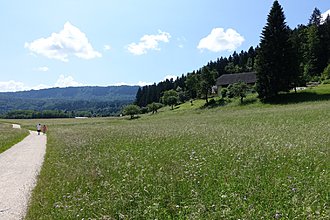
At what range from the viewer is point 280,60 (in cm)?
5797

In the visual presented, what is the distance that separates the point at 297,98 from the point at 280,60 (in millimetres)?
8813

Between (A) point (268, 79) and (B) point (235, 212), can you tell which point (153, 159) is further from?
(A) point (268, 79)

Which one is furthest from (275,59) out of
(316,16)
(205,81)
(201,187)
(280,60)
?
(316,16)

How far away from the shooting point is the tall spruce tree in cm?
5581

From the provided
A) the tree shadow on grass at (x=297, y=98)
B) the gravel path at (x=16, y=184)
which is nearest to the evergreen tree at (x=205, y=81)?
the tree shadow on grass at (x=297, y=98)

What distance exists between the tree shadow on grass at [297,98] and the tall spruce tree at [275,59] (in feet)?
4.13

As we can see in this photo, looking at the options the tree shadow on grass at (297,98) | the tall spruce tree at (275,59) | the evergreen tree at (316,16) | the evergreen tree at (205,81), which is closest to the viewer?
the tree shadow on grass at (297,98)

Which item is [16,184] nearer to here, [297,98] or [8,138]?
[8,138]

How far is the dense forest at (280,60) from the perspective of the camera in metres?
56.9

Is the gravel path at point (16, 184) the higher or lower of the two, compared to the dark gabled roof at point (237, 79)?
lower

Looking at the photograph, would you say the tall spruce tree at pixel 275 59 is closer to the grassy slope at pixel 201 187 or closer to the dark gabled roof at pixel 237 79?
the grassy slope at pixel 201 187

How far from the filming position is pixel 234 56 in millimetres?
175875

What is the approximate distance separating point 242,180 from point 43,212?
15.6ft

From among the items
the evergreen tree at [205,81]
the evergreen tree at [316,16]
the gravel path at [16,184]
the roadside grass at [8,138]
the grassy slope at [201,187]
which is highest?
the evergreen tree at [316,16]
